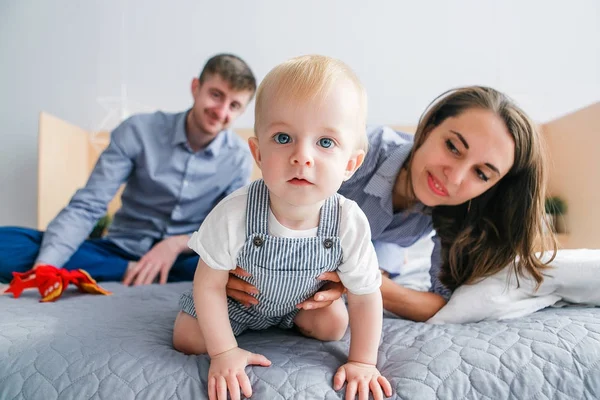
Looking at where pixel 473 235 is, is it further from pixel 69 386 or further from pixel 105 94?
pixel 105 94

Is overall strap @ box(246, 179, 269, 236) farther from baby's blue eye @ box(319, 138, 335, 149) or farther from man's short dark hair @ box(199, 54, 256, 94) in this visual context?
man's short dark hair @ box(199, 54, 256, 94)

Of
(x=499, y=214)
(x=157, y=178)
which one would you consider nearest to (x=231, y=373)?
(x=499, y=214)

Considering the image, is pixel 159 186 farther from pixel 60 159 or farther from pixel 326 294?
pixel 60 159

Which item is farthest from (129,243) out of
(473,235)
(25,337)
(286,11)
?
(286,11)

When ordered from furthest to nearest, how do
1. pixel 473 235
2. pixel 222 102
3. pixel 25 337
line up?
pixel 222 102, pixel 473 235, pixel 25 337

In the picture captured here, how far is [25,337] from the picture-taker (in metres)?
0.76

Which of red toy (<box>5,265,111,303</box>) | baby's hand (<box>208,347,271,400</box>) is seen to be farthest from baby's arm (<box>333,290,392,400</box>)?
red toy (<box>5,265,111,303</box>)

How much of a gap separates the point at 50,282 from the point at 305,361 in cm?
71

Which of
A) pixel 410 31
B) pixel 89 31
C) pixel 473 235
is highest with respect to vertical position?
pixel 410 31

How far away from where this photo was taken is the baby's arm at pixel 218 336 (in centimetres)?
65

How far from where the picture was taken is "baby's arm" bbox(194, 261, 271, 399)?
0.65 meters

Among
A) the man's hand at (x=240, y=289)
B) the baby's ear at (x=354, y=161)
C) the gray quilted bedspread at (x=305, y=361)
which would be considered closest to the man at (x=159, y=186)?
the gray quilted bedspread at (x=305, y=361)

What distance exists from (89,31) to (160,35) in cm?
40

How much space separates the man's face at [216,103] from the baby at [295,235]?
2.67ft
